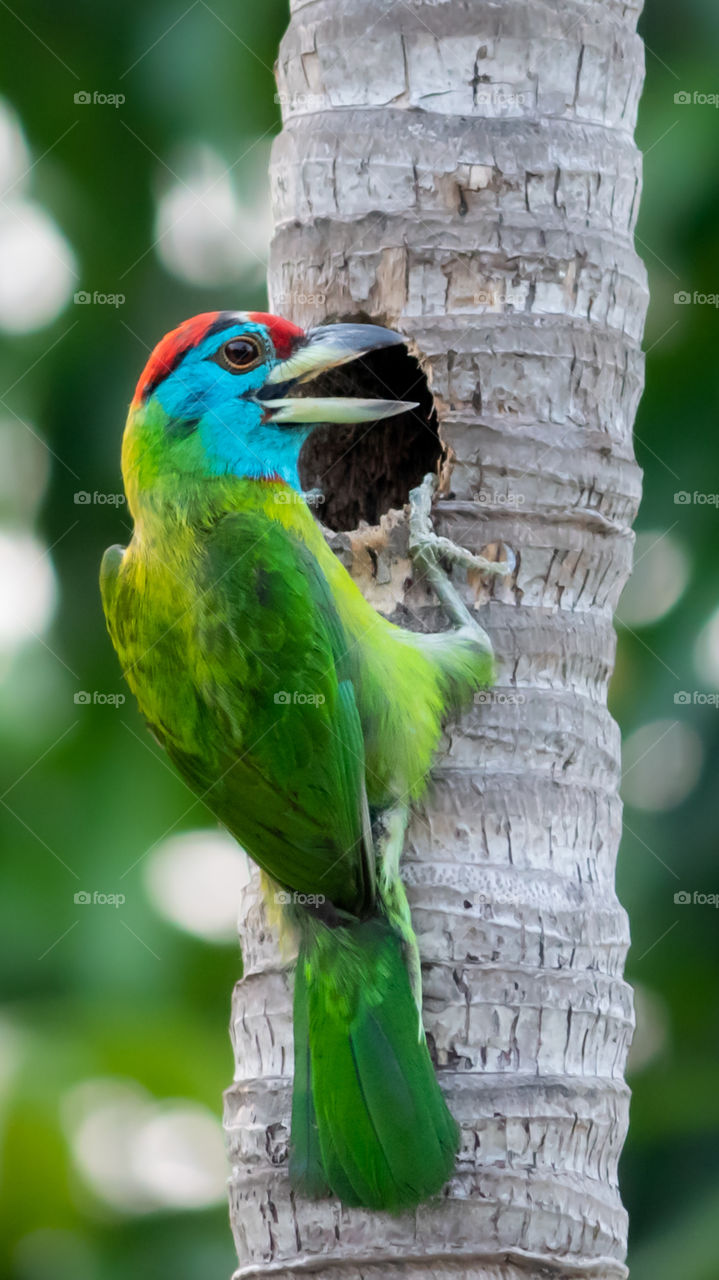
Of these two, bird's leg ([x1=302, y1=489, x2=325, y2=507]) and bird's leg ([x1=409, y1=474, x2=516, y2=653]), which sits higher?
bird's leg ([x1=302, y1=489, x2=325, y2=507])

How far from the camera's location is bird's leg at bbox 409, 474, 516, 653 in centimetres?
300

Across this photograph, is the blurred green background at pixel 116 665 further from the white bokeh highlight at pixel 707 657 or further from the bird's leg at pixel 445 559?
the bird's leg at pixel 445 559

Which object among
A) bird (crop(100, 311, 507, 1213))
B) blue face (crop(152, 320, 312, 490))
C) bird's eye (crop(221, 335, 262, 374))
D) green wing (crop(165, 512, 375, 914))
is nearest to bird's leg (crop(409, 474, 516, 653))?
bird (crop(100, 311, 507, 1213))

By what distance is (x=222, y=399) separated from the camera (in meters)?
3.13

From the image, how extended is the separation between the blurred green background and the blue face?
271cm

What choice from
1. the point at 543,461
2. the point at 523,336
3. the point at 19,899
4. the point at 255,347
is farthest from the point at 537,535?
the point at 19,899

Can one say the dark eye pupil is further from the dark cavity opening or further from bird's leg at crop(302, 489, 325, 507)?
the dark cavity opening

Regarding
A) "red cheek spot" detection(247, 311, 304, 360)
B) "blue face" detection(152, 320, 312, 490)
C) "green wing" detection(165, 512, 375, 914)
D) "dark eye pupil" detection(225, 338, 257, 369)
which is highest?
"red cheek spot" detection(247, 311, 304, 360)

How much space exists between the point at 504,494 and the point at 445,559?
166 mm

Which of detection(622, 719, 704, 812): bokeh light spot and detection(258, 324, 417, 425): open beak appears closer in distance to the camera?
detection(258, 324, 417, 425): open beak

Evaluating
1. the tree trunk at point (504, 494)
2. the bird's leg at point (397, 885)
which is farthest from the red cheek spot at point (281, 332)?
the bird's leg at point (397, 885)

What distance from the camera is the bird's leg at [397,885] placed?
280 centimetres

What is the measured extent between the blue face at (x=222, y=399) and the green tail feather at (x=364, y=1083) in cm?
94

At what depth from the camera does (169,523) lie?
3104 mm
